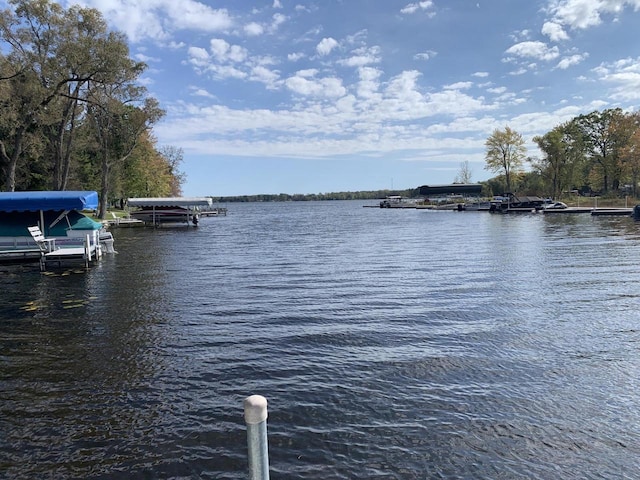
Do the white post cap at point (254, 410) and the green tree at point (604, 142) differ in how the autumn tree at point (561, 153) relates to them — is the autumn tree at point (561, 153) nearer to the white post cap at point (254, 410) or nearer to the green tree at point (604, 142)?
the green tree at point (604, 142)

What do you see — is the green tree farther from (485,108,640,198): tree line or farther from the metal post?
the metal post

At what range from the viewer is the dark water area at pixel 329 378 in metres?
5.46

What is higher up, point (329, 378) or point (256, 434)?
point (256, 434)

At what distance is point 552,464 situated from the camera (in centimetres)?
529

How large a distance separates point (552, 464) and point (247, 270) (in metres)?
15.8

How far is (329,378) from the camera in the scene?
7.77m

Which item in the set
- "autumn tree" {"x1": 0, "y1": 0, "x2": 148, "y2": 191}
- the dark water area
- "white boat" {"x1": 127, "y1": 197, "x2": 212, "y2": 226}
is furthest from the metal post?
"white boat" {"x1": 127, "y1": 197, "x2": 212, "y2": 226}

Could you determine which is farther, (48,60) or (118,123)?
(118,123)

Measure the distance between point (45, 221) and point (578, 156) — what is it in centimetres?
8674

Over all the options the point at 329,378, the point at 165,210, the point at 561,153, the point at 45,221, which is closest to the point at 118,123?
the point at 165,210

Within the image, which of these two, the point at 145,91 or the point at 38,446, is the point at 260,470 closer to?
the point at 38,446

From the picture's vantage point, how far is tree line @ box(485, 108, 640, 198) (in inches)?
3022

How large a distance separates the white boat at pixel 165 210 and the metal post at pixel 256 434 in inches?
2137

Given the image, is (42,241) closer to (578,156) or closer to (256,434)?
(256,434)
